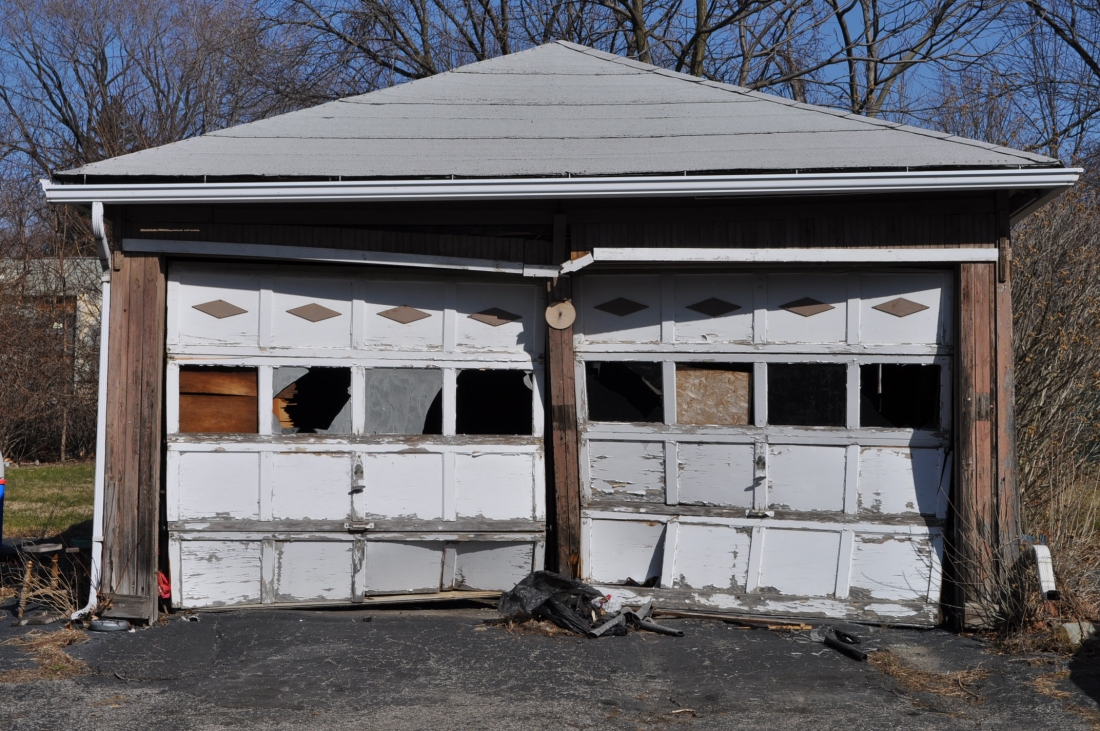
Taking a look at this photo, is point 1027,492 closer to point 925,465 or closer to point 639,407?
point 925,465

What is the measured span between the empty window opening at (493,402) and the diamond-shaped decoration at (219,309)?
146 cm

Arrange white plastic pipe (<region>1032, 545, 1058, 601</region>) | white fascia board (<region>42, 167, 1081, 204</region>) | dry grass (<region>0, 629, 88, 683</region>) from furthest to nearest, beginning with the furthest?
white fascia board (<region>42, 167, 1081, 204</region>) < white plastic pipe (<region>1032, 545, 1058, 601</region>) < dry grass (<region>0, 629, 88, 683</region>)

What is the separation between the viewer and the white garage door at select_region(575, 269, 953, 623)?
6.13 m

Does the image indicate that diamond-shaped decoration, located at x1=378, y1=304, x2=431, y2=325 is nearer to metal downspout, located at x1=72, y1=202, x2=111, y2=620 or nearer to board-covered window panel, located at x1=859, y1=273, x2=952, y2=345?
metal downspout, located at x1=72, y1=202, x2=111, y2=620

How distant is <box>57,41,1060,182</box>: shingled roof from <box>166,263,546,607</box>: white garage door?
0.71 metres

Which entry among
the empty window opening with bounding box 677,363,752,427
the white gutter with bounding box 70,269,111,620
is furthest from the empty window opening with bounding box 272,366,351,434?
the empty window opening with bounding box 677,363,752,427

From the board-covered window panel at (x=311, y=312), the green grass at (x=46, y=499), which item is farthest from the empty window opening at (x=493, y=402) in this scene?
the green grass at (x=46, y=499)

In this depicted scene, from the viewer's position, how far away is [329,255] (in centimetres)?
618

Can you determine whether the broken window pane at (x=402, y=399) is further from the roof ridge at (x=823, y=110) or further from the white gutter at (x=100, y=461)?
the roof ridge at (x=823, y=110)

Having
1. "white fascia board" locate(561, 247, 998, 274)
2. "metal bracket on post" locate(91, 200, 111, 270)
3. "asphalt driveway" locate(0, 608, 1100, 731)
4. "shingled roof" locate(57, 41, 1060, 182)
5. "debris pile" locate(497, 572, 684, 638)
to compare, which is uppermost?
"shingled roof" locate(57, 41, 1060, 182)

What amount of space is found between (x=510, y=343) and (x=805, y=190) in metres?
2.01

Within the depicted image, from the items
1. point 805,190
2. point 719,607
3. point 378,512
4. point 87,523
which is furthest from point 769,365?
point 87,523

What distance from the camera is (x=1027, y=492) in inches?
308

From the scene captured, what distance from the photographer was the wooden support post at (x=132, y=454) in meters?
6.15
